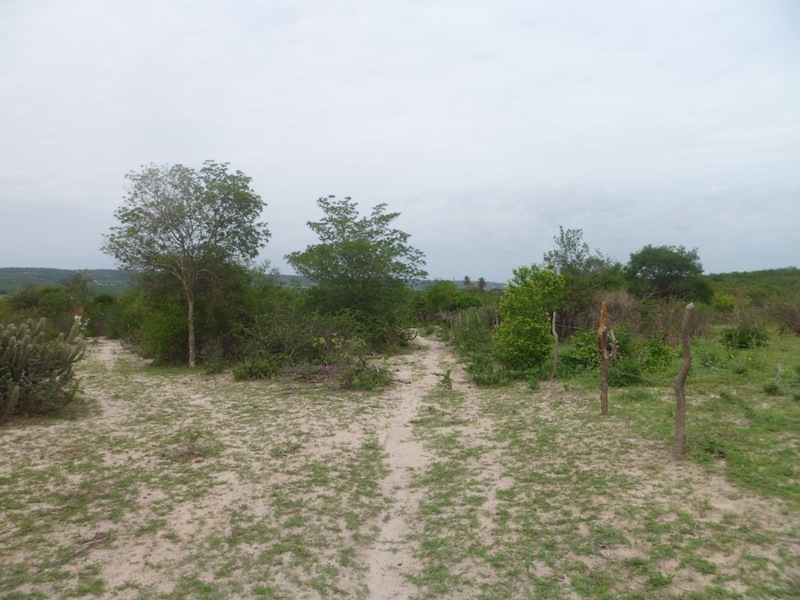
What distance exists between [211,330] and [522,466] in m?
11.4

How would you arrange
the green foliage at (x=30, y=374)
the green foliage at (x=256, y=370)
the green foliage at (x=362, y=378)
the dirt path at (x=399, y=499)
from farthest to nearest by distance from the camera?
the green foliage at (x=256, y=370), the green foliage at (x=362, y=378), the green foliage at (x=30, y=374), the dirt path at (x=399, y=499)

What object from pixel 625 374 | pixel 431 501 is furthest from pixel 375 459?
pixel 625 374

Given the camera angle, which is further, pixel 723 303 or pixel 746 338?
pixel 723 303

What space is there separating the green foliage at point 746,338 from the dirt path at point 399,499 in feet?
26.2

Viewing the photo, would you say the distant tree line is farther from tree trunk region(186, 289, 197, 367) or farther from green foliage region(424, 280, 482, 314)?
green foliage region(424, 280, 482, 314)

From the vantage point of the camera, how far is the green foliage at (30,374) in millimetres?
8531

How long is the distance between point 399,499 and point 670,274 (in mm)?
24241

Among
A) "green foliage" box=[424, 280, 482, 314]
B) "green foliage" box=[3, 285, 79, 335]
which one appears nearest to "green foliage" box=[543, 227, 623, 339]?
"green foliage" box=[424, 280, 482, 314]

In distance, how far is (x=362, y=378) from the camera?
1177 cm

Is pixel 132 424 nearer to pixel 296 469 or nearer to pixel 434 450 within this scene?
pixel 296 469

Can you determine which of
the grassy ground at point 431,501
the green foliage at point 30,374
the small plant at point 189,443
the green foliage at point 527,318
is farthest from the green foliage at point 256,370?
the green foliage at point 527,318

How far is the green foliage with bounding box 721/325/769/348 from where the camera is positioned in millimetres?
13961

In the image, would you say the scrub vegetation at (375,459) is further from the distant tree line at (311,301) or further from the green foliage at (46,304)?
the green foliage at (46,304)

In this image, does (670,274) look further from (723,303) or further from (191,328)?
(191,328)
